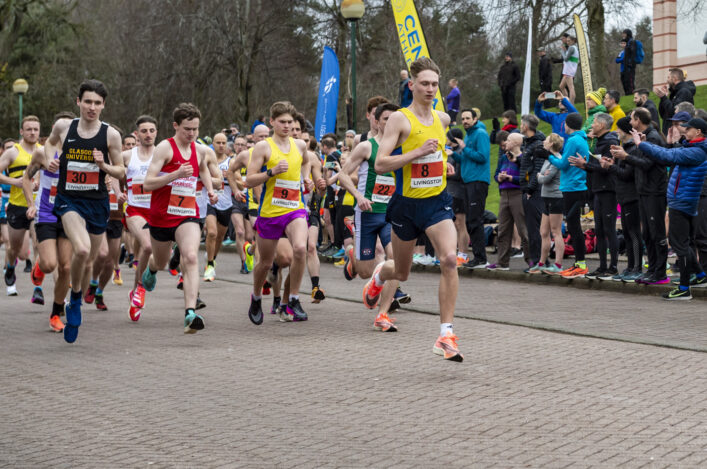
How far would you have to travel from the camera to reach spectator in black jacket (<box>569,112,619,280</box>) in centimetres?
1309

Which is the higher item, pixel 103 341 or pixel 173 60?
pixel 173 60

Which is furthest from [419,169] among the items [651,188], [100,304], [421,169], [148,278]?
[100,304]

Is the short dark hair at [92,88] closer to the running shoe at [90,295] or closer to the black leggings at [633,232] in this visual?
the running shoe at [90,295]

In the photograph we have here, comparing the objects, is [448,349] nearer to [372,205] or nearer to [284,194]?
[372,205]

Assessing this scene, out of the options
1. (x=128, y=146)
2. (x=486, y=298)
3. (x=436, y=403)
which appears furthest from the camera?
(x=128, y=146)


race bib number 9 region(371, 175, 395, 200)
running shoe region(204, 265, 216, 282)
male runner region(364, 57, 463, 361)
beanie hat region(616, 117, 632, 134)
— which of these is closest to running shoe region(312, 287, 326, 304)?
race bib number 9 region(371, 175, 395, 200)

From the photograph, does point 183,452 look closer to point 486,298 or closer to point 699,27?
point 486,298

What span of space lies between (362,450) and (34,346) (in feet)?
16.2

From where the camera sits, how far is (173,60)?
127 feet

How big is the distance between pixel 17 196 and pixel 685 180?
8.67m

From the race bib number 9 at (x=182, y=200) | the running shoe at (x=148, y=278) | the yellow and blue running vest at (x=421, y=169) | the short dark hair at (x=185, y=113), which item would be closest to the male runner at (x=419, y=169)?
the yellow and blue running vest at (x=421, y=169)

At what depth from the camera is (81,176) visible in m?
9.68

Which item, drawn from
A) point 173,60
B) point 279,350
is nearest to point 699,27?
point 173,60

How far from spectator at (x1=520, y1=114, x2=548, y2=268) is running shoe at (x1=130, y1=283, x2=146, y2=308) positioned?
580 cm
